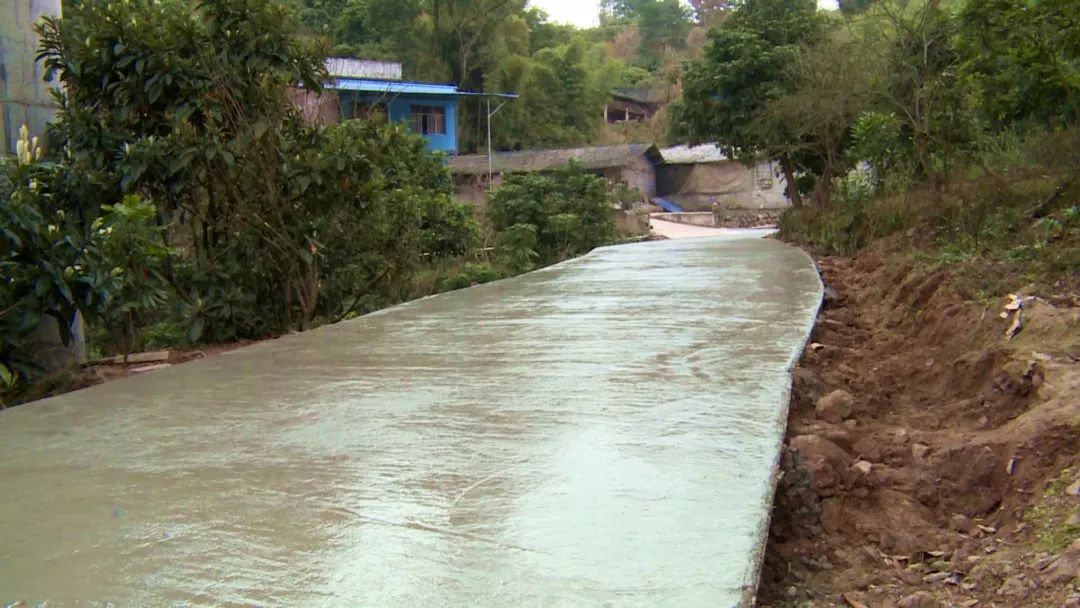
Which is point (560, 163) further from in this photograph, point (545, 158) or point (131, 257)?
point (131, 257)

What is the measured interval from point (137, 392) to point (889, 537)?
2.84 metres

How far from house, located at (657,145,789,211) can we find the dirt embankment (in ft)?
92.3

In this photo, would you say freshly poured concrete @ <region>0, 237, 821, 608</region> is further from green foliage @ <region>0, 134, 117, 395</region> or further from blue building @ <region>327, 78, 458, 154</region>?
blue building @ <region>327, 78, 458, 154</region>

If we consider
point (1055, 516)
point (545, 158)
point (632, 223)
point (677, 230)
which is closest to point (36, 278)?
point (1055, 516)

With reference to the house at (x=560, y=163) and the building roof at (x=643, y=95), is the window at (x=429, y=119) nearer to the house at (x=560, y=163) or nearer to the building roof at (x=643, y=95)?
the house at (x=560, y=163)

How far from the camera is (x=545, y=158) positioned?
29.6 m

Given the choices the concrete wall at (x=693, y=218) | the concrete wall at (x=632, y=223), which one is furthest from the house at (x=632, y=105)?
the concrete wall at (x=632, y=223)

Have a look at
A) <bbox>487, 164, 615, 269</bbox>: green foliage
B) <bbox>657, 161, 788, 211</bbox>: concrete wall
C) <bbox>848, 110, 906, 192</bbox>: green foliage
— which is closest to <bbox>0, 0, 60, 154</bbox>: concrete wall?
<bbox>848, 110, 906, 192</bbox>: green foliage

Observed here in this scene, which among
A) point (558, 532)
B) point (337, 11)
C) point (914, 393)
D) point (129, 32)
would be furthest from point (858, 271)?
point (337, 11)

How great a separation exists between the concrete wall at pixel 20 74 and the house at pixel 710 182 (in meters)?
27.3

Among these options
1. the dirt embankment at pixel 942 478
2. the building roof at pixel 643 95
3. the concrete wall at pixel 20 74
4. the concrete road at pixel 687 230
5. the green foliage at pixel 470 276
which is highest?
the building roof at pixel 643 95

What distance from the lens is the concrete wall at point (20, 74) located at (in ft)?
18.1

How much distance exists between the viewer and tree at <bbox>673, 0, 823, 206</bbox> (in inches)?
630

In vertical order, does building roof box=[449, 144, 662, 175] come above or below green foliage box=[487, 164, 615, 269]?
above
